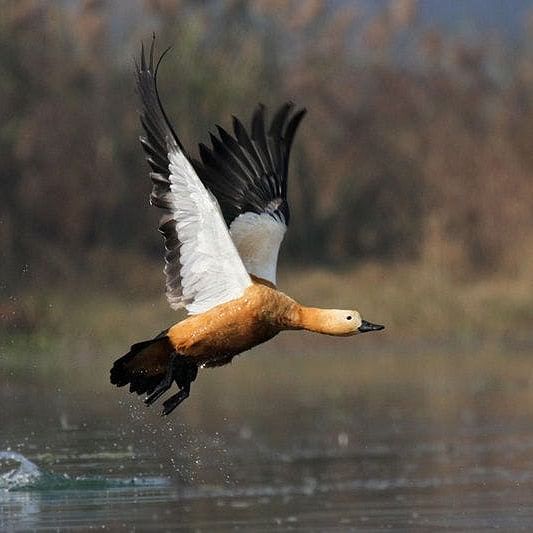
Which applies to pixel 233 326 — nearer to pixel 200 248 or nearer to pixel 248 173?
pixel 200 248

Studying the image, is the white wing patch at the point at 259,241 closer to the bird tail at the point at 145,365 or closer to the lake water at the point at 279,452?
the bird tail at the point at 145,365

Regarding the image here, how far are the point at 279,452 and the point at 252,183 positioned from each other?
3162 mm

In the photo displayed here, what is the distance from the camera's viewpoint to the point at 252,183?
1020 centimetres

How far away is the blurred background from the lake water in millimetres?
110

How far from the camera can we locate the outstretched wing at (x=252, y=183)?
32.6ft

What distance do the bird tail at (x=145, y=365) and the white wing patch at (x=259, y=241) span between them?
0.65m

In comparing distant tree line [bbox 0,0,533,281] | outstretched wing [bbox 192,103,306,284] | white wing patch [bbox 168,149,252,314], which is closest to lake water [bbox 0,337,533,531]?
white wing patch [bbox 168,149,252,314]

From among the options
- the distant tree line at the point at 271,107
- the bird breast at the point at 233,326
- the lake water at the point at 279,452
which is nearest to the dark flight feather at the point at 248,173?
the bird breast at the point at 233,326

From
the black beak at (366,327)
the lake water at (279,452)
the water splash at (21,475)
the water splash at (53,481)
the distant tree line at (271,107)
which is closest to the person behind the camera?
the black beak at (366,327)

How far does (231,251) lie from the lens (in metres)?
9.32

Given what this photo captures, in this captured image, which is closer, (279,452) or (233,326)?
(233,326)

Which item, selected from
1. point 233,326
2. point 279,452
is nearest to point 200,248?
point 233,326

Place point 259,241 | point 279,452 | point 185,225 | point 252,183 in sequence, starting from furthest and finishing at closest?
point 279,452 → point 252,183 → point 259,241 → point 185,225

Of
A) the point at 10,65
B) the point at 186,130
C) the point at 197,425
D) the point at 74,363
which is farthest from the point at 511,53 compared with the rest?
the point at 197,425
